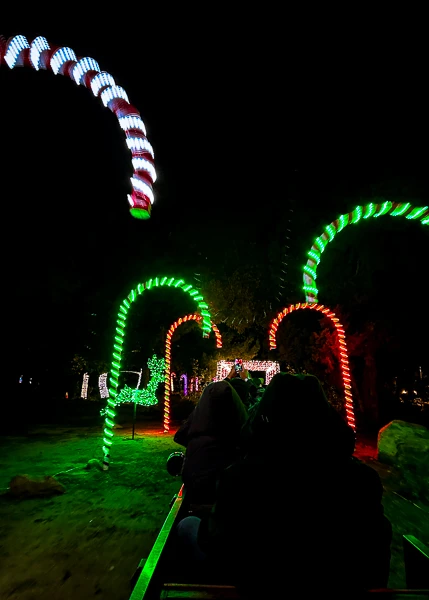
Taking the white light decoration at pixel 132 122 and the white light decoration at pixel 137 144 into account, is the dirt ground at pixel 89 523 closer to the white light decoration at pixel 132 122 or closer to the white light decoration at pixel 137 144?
the white light decoration at pixel 137 144

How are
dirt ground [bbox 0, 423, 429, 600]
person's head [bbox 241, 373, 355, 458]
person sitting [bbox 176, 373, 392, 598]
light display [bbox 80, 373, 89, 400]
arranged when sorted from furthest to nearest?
light display [bbox 80, 373, 89, 400]
dirt ground [bbox 0, 423, 429, 600]
person's head [bbox 241, 373, 355, 458]
person sitting [bbox 176, 373, 392, 598]

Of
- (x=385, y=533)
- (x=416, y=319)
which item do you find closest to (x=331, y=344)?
(x=416, y=319)

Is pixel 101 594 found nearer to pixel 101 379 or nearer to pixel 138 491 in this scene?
pixel 138 491

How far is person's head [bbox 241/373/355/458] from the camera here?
159 centimetres

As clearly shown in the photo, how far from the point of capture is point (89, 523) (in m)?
4.67

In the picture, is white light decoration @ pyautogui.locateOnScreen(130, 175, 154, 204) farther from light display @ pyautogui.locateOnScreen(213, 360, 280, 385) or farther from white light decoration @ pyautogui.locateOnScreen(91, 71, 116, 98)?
light display @ pyautogui.locateOnScreen(213, 360, 280, 385)

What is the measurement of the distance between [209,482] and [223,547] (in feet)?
5.33

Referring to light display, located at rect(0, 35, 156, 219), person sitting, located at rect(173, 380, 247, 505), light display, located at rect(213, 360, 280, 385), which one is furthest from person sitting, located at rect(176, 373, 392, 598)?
light display, located at rect(213, 360, 280, 385)

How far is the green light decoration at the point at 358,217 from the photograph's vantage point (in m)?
6.91

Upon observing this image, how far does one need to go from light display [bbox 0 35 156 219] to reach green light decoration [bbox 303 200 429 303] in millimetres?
4347

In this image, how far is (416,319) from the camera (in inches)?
513

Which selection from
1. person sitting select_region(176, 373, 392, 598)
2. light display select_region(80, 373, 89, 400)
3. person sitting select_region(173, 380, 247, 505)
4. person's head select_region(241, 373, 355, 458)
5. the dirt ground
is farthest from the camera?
light display select_region(80, 373, 89, 400)

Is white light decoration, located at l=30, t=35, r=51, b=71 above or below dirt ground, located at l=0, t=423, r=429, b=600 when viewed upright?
above

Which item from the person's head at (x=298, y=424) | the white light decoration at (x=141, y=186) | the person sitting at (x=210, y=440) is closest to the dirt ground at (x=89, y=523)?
the person sitting at (x=210, y=440)
